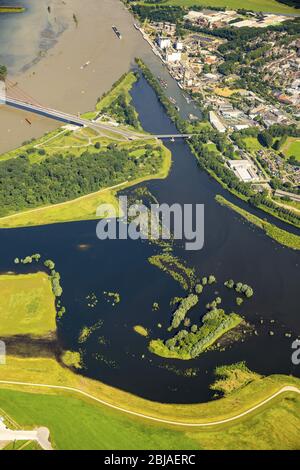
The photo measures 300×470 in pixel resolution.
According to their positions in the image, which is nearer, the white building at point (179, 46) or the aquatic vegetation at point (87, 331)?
the aquatic vegetation at point (87, 331)

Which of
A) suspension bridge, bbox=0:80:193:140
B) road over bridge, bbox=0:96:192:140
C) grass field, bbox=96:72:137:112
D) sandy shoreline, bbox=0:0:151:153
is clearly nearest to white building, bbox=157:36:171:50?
sandy shoreline, bbox=0:0:151:153

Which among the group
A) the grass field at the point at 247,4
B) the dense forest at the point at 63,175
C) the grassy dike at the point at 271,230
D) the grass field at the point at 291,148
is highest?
the grass field at the point at 247,4

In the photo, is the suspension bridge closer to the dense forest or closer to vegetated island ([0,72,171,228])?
vegetated island ([0,72,171,228])

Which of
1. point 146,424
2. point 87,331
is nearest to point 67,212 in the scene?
point 87,331

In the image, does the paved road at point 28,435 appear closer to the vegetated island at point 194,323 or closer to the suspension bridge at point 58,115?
the vegetated island at point 194,323

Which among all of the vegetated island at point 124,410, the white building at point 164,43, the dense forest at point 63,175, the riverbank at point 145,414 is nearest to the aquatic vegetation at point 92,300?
the vegetated island at point 124,410

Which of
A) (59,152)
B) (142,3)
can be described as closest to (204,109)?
(59,152)

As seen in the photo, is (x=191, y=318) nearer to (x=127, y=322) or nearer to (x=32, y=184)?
(x=127, y=322)
